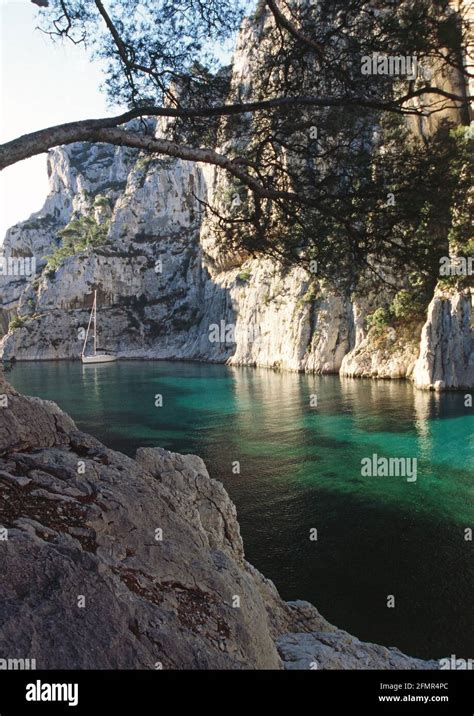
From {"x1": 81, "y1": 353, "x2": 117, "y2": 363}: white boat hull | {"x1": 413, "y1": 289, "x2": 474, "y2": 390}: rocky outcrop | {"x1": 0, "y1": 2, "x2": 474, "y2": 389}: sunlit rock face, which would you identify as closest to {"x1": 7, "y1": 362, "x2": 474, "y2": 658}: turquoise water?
{"x1": 413, "y1": 289, "x2": 474, "y2": 390}: rocky outcrop

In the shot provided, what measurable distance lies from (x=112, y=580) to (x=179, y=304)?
100.0 m

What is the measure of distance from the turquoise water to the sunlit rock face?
616cm

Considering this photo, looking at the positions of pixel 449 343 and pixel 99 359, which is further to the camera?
pixel 99 359

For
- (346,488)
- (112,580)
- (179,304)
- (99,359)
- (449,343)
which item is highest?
(179,304)

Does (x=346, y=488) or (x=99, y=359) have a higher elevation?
(x=99, y=359)

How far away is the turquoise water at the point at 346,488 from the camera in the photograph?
12.2 m

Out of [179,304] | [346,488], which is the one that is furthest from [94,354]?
[346,488]

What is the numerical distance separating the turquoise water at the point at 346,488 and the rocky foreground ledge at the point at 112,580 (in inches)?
198

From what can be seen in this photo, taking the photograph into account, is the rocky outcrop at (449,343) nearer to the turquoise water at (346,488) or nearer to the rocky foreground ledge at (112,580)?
the turquoise water at (346,488)

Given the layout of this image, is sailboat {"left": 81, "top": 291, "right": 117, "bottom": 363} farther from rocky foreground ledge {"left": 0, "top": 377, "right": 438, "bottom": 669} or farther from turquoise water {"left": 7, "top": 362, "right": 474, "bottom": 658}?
rocky foreground ledge {"left": 0, "top": 377, "right": 438, "bottom": 669}

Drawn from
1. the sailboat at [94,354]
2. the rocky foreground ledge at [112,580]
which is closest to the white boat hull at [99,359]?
the sailboat at [94,354]

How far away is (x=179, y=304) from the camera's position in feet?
337

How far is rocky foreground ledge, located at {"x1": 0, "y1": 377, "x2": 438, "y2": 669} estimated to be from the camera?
148 inches

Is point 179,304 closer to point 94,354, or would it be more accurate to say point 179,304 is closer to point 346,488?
point 94,354
